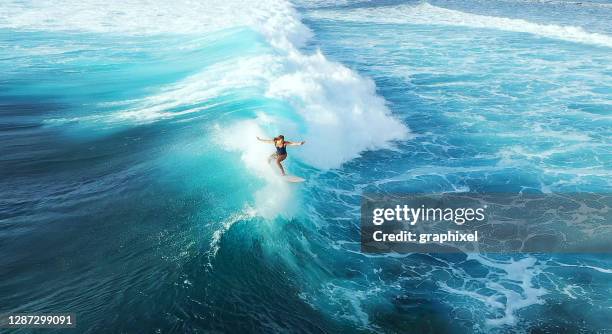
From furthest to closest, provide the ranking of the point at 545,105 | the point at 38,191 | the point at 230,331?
the point at 545,105, the point at 38,191, the point at 230,331

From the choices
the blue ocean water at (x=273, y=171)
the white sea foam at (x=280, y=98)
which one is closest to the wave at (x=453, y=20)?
the blue ocean water at (x=273, y=171)

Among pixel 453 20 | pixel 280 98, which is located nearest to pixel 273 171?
pixel 280 98

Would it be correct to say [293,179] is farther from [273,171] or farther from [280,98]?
[280,98]

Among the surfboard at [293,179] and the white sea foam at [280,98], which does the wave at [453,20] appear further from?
the surfboard at [293,179]

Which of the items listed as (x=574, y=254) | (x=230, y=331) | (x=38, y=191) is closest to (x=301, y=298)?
(x=230, y=331)

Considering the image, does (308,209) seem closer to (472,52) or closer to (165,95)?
(165,95)

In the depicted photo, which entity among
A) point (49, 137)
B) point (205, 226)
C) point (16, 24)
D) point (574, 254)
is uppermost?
point (16, 24)
